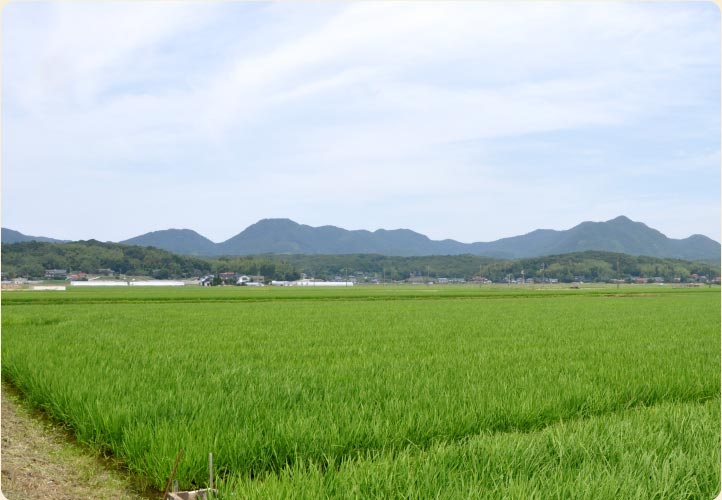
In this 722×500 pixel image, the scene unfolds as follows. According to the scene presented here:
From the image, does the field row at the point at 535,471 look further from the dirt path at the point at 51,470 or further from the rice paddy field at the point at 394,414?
the dirt path at the point at 51,470

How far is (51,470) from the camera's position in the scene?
5941 millimetres

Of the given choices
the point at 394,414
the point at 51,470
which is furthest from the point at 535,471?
the point at 51,470

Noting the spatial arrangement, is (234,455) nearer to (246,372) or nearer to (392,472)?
(392,472)

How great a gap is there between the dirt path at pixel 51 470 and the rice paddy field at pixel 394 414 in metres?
0.23

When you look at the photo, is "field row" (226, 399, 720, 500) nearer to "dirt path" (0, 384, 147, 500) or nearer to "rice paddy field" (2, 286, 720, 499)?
"rice paddy field" (2, 286, 720, 499)

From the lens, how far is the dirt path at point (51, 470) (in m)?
5.29

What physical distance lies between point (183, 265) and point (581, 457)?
197 meters

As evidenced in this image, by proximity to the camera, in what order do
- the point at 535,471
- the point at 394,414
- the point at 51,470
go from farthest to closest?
the point at 394,414
the point at 51,470
the point at 535,471

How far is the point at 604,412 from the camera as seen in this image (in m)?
7.43

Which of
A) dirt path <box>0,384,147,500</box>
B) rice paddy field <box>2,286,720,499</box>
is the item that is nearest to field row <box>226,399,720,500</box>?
Answer: rice paddy field <box>2,286,720,499</box>

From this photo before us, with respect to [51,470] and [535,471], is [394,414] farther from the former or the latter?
[51,470]

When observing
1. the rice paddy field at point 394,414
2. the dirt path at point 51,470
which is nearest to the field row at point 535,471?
the rice paddy field at point 394,414

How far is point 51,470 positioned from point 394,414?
342 centimetres

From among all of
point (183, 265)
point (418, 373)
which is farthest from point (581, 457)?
point (183, 265)
